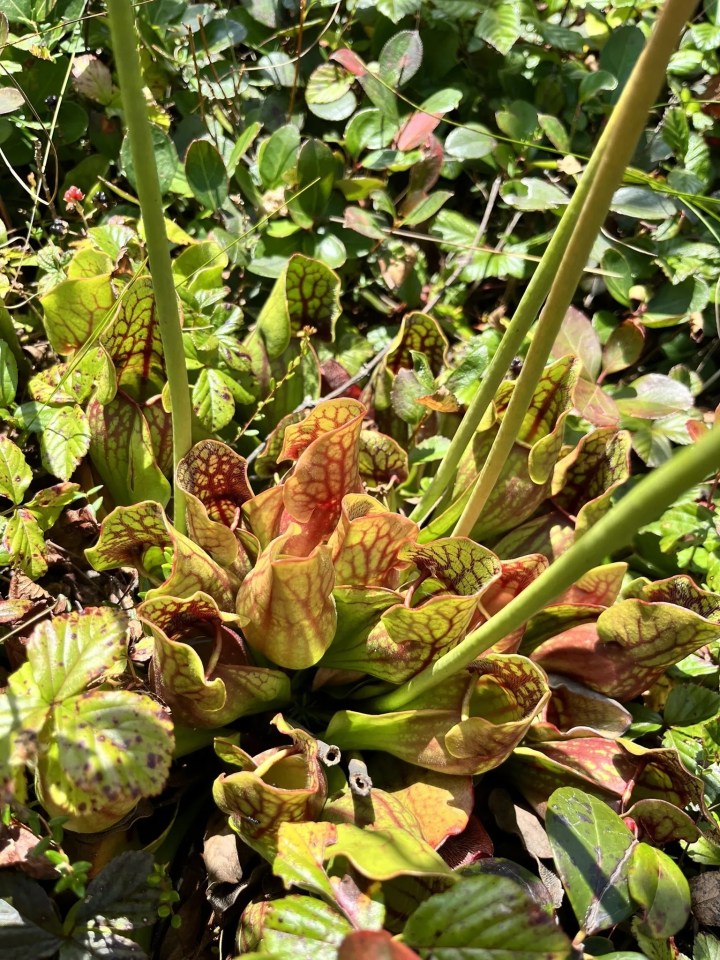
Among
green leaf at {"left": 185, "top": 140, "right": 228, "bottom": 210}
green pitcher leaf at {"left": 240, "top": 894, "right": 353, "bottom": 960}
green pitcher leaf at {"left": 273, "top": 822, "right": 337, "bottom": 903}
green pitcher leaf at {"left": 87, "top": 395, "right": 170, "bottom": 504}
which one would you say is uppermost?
green leaf at {"left": 185, "top": 140, "right": 228, "bottom": 210}

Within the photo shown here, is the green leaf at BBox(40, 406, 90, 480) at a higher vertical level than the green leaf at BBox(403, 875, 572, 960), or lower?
higher

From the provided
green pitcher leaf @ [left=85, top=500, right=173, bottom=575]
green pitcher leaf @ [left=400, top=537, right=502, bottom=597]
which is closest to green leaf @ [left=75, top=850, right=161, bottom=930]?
green pitcher leaf @ [left=85, top=500, right=173, bottom=575]

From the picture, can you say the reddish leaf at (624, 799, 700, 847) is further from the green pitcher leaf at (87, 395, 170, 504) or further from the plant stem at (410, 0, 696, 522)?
the green pitcher leaf at (87, 395, 170, 504)

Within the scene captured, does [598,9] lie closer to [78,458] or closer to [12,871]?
[78,458]

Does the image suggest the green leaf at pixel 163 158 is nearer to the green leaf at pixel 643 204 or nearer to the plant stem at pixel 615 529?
the green leaf at pixel 643 204

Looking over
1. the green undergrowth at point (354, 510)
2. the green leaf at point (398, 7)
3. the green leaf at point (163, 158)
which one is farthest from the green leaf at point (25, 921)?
the green leaf at point (398, 7)

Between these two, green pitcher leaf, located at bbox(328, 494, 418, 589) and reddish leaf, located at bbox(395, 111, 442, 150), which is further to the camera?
reddish leaf, located at bbox(395, 111, 442, 150)

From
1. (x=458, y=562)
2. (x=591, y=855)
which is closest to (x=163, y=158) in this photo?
(x=458, y=562)
